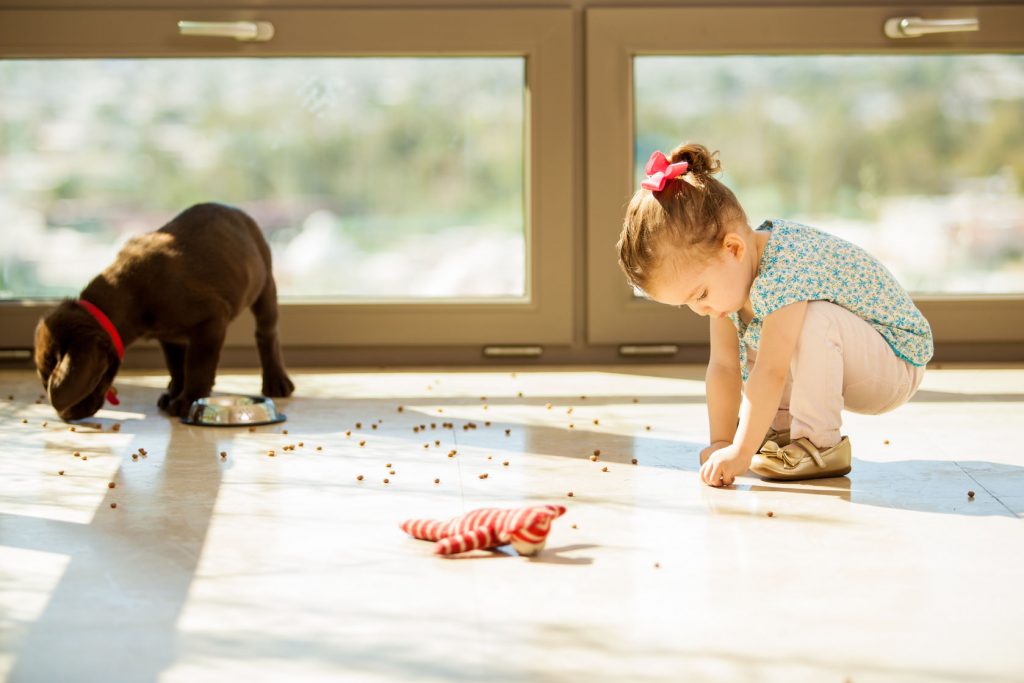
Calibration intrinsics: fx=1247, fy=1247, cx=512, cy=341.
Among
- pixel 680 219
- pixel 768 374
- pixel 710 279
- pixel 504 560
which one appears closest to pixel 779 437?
pixel 768 374

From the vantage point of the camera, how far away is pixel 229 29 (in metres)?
3.92

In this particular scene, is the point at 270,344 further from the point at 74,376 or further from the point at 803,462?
the point at 803,462

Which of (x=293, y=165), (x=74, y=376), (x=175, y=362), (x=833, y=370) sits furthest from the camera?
(x=293, y=165)

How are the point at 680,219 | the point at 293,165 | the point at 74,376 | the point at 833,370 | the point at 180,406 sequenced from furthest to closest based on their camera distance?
the point at 293,165 → the point at 180,406 → the point at 74,376 → the point at 833,370 → the point at 680,219

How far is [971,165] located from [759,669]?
3.16 metres

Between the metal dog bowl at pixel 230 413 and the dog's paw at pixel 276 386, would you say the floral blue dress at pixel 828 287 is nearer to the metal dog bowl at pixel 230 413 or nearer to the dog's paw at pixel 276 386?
the metal dog bowl at pixel 230 413

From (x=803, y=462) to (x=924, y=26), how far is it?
2.13 meters

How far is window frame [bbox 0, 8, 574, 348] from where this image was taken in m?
3.96

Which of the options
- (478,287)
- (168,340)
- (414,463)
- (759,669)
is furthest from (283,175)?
(759,669)

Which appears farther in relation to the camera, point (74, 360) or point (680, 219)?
point (74, 360)

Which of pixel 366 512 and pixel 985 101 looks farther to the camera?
pixel 985 101

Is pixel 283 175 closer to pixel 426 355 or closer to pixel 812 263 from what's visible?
pixel 426 355

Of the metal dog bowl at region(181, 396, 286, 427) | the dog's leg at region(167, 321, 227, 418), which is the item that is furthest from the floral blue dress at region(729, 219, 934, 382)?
the dog's leg at region(167, 321, 227, 418)

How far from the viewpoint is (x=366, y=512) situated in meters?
2.15
